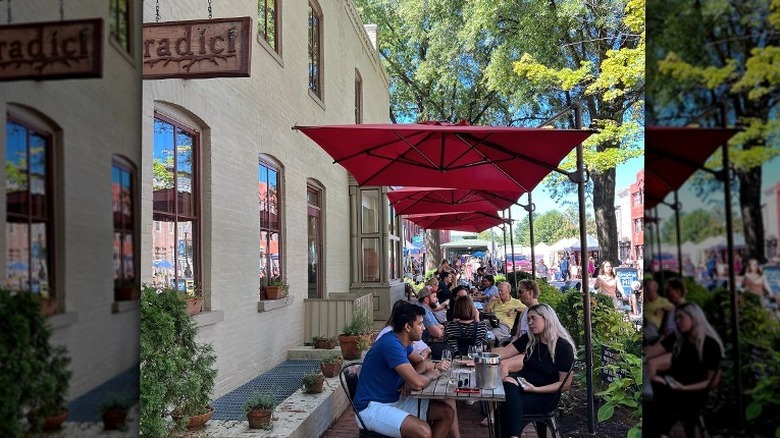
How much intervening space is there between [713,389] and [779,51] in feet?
0.91

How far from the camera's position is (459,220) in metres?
16.8

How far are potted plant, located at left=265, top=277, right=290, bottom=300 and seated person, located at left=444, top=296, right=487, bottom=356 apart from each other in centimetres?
245

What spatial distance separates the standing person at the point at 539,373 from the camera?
5086 millimetres

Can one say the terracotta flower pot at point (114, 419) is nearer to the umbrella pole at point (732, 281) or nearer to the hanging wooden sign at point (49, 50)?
the hanging wooden sign at point (49, 50)

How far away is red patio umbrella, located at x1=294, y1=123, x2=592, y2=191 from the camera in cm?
586

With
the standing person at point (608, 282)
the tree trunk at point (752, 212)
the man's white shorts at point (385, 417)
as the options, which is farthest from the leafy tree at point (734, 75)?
the standing person at point (608, 282)

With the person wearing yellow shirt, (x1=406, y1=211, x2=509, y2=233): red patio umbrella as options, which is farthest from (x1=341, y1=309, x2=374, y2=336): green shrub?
(x1=406, y1=211, x2=509, y2=233): red patio umbrella

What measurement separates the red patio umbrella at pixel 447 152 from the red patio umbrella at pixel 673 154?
16.0 feet

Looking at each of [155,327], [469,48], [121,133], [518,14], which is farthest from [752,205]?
[469,48]

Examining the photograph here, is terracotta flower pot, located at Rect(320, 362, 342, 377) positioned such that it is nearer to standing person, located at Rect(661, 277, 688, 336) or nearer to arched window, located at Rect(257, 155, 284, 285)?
arched window, located at Rect(257, 155, 284, 285)

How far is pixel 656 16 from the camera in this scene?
21.4 inches

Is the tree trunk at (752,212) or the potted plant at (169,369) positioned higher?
the tree trunk at (752,212)

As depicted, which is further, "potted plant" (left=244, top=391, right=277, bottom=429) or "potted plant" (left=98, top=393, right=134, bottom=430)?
"potted plant" (left=244, top=391, right=277, bottom=429)

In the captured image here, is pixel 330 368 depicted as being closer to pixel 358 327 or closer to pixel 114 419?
pixel 358 327
